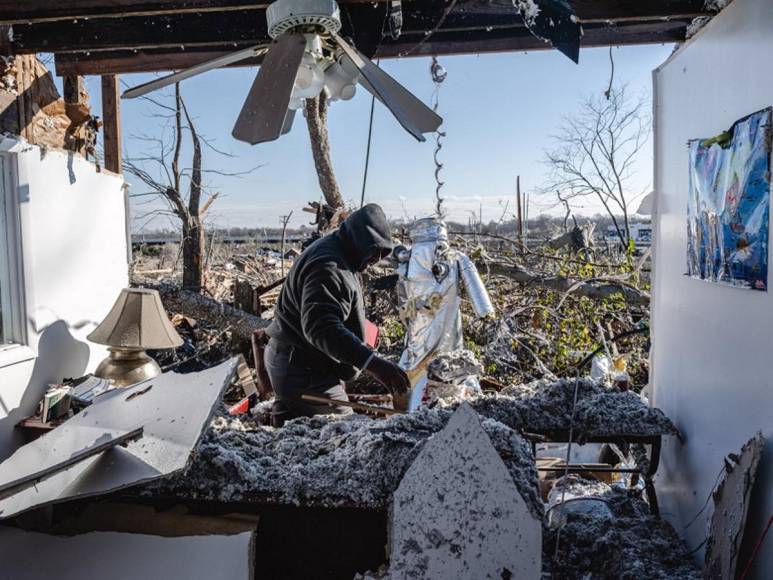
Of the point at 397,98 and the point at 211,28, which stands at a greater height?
the point at 211,28

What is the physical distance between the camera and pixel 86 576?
1777 mm

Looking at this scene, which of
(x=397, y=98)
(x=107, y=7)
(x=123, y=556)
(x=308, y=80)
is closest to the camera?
(x=123, y=556)

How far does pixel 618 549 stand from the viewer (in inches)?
83.9

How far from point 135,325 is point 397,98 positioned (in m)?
2.43

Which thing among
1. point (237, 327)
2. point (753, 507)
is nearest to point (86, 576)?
point (753, 507)

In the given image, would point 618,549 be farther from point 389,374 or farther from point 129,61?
point 129,61

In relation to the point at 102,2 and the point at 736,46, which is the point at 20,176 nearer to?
the point at 102,2

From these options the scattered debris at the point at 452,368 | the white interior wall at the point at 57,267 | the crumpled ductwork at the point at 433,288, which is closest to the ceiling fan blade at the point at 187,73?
the white interior wall at the point at 57,267

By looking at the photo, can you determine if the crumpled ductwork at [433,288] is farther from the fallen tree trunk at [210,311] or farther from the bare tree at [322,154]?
the bare tree at [322,154]

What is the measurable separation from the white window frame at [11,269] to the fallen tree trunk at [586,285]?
5170 millimetres

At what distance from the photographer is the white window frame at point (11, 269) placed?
3.16 metres

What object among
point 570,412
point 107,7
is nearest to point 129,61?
point 107,7

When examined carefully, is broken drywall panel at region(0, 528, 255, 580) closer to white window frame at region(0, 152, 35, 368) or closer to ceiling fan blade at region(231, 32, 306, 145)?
ceiling fan blade at region(231, 32, 306, 145)

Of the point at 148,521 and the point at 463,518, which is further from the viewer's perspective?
the point at 148,521
